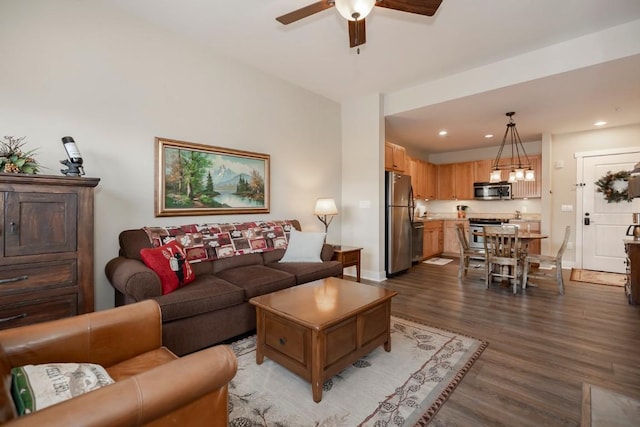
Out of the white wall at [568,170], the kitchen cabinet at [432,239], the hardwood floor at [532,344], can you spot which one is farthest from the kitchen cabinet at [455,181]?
the hardwood floor at [532,344]

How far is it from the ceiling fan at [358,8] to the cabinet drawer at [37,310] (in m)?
2.52

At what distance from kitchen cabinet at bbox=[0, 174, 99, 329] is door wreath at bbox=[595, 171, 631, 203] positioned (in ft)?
23.9

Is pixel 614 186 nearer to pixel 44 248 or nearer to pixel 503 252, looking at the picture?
pixel 503 252

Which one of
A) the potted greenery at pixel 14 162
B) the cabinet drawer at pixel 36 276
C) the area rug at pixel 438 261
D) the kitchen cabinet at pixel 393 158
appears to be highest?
the kitchen cabinet at pixel 393 158

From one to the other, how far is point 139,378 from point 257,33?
3.25 metres

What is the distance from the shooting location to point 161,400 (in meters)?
0.84

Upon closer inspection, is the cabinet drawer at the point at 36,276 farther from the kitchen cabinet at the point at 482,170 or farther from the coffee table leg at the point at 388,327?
the kitchen cabinet at the point at 482,170

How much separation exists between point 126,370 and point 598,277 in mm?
6408

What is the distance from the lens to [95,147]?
262 cm

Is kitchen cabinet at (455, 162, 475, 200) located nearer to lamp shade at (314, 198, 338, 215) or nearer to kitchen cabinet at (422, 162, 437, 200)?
kitchen cabinet at (422, 162, 437, 200)

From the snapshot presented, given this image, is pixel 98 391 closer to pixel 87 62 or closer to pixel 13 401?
pixel 13 401

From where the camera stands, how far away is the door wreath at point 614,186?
4969 mm

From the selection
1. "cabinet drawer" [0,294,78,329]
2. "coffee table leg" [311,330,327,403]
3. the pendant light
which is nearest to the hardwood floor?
"coffee table leg" [311,330,327,403]

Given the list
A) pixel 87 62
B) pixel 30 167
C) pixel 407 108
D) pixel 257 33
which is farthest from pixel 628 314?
pixel 87 62
